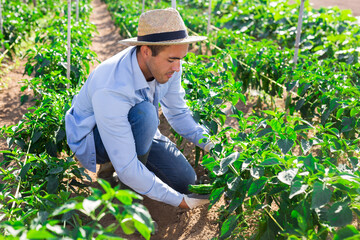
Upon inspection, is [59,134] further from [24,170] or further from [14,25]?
[14,25]

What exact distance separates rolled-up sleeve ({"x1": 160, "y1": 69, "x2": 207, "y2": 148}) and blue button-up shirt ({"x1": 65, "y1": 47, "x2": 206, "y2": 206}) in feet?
0.11

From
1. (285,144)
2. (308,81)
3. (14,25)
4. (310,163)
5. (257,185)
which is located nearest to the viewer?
(310,163)

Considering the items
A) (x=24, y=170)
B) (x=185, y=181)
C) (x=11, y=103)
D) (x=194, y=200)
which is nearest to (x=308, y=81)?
(x=185, y=181)

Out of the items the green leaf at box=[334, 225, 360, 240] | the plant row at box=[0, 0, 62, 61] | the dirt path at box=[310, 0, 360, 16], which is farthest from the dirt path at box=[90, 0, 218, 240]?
the dirt path at box=[310, 0, 360, 16]

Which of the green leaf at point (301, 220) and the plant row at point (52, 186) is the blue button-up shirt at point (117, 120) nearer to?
the plant row at point (52, 186)

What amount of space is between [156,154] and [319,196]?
47.1 inches

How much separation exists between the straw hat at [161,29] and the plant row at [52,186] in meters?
0.66

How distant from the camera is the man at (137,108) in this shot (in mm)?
1827

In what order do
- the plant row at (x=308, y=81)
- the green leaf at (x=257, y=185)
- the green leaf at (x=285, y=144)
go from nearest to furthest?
the green leaf at (x=257, y=185) < the green leaf at (x=285, y=144) < the plant row at (x=308, y=81)

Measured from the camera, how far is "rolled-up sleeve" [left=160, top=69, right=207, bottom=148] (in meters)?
2.19

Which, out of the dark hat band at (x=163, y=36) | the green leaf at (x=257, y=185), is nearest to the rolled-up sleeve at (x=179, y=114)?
the dark hat band at (x=163, y=36)

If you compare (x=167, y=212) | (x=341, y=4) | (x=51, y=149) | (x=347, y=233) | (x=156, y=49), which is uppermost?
(x=156, y=49)

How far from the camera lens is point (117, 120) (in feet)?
5.94

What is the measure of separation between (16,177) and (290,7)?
3.91m
